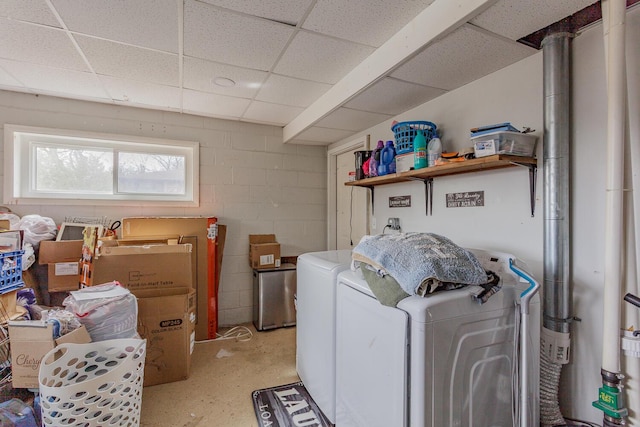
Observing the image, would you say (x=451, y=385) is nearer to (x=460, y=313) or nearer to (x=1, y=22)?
(x=460, y=313)

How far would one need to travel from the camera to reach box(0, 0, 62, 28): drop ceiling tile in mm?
1541

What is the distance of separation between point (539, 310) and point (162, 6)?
2.45 metres

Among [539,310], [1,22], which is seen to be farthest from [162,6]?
[539,310]

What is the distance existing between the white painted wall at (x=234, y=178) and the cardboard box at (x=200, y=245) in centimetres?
24

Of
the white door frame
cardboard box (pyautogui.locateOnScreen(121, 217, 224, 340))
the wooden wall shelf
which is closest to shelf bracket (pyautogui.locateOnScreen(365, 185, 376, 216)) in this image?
the wooden wall shelf

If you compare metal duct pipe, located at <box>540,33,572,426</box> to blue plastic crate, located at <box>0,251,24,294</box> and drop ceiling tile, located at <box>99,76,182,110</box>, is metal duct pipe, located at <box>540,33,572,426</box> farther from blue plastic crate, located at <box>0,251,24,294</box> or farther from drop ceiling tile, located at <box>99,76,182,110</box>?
blue plastic crate, located at <box>0,251,24,294</box>

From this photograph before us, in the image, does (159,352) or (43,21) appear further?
(159,352)

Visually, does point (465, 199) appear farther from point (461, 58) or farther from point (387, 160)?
point (461, 58)

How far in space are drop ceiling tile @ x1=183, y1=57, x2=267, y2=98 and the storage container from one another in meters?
1.65

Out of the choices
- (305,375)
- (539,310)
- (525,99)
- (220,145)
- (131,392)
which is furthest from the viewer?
(220,145)

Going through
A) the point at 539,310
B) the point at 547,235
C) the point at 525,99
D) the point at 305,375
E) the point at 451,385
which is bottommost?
the point at 305,375

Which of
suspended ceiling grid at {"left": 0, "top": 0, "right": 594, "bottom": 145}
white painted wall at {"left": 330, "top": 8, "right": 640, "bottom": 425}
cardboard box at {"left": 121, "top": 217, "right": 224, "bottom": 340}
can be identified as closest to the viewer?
white painted wall at {"left": 330, "top": 8, "right": 640, "bottom": 425}

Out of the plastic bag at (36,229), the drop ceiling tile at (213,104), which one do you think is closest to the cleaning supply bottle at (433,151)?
the drop ceiling tile at (213,104)

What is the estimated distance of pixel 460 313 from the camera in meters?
1.21
